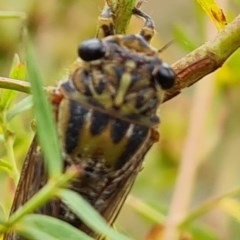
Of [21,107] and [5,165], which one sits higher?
[21,107]

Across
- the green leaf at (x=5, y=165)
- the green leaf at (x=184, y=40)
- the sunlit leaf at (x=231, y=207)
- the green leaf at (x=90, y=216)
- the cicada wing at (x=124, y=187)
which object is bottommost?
the sunlit leaf at (x=231, y=207)

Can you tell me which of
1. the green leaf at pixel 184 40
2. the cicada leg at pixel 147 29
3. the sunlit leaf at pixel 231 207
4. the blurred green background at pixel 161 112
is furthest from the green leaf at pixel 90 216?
the blurred green background at pixel 161 112

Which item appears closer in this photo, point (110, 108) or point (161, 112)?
point (110, 108)

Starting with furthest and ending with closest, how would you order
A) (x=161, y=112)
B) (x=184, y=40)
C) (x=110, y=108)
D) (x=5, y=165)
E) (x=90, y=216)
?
(x=161, y=112), (x=184, y=40), (x=110, y=108), (x=5, y=165), (x=90, y=216)

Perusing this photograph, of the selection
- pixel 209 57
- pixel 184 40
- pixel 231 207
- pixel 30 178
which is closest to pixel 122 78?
pixel 209 57

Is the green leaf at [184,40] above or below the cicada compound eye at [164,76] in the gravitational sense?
above

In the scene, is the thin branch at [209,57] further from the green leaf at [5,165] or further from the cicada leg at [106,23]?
the green leaf at [5,165]

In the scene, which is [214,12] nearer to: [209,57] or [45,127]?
[209,57]
